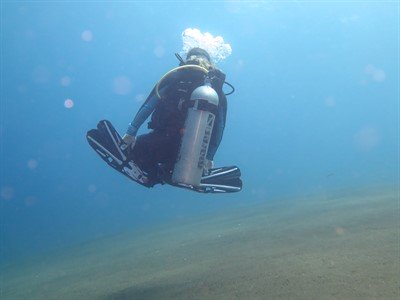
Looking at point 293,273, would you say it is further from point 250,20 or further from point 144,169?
point 250,20

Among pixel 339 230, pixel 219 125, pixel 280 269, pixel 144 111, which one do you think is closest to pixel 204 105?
pixel 219 125

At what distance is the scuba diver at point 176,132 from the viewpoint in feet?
16.9

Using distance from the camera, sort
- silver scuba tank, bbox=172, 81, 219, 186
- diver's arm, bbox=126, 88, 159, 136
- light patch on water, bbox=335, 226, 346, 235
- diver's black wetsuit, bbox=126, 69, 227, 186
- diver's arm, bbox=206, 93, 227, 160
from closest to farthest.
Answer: silver scuba tank, bbox=172, 81, 219, 186 → diver's black wetsuit, bbox=126, 69, 227, 186 → diver's arm, bbox=126, 88, 159, 136 → diver's arm, bbox=206, 93, 227, 160 → light patch on water, bbox=335, 226, 346, 235

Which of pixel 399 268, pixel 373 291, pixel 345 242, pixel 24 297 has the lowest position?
pixel 24 297

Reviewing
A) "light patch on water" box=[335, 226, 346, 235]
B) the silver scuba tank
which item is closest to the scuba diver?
the silver scuba tank

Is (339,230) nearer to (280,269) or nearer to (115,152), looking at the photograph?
(280,269)

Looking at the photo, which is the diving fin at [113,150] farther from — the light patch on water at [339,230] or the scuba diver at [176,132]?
the light patch on water at [339,230]

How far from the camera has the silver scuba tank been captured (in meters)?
5.10

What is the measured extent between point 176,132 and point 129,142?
33.1 inches

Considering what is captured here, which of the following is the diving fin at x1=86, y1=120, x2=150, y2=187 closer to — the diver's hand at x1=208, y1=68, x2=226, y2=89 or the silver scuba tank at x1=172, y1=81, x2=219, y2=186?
the silver scuba tank at x1=172, y1=81, x2=219, y2=186

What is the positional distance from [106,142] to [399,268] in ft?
15.1

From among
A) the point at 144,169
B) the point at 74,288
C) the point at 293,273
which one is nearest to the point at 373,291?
the point at 293,273

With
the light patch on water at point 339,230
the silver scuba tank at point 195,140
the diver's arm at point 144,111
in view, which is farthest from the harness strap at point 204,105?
the light patch on water at point 339,230

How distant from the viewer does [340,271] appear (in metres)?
4.59
